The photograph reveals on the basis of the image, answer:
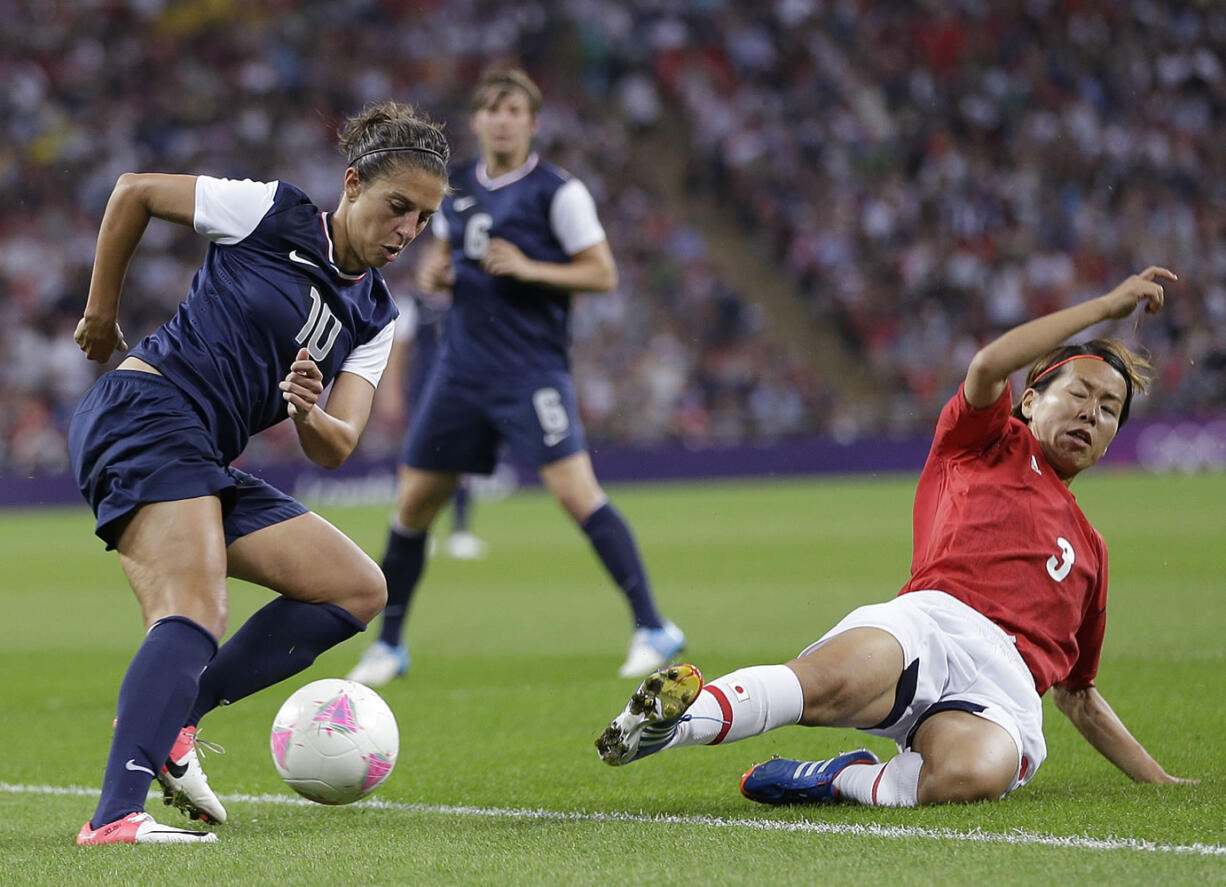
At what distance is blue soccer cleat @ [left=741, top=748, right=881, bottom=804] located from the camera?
400cm

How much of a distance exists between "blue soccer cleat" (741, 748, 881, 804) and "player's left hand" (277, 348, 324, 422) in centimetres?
149

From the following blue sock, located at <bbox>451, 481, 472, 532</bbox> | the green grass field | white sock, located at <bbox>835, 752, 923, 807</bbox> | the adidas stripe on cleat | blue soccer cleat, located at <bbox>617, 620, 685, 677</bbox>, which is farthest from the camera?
blue sock, located at <bbox>451, 481, 472, 532</bbox>

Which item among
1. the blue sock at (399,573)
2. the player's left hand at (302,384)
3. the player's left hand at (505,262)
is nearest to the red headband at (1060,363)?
the player's left hand at (302,384)

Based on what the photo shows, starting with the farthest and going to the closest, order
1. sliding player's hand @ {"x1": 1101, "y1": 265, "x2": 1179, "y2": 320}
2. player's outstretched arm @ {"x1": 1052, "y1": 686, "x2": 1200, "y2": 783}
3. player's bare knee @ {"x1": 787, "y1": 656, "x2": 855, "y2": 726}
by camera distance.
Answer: player's outstretched arm @ {"x1": 1052, "y1": 686, "x2": 1200, "y2": 783} < player's bare knee @ {"x1": 787, "y1": 656, "x2": 855, "y2": 726} < sliding player's hand @ {"x1": 1101, "y1": 265, "x2": 1179, "y2": 320}

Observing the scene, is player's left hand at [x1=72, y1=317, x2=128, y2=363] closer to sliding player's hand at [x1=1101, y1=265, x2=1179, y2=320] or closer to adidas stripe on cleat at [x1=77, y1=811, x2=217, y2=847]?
adidas stripe on cleat at [x1=77, y1=811, x2=217, y2=847]

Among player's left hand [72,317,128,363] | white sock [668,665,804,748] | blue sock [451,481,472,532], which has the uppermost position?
player's left hand [72,317,128,363]

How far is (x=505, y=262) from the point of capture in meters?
6.91

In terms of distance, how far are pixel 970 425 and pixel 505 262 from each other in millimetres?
3221

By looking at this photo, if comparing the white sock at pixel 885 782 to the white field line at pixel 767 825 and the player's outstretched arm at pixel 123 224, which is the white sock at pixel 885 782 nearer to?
the white field line at pixel 767 825

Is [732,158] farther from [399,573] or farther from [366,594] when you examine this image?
[366,594]

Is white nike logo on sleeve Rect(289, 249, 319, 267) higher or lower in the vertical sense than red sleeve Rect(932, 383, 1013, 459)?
higher

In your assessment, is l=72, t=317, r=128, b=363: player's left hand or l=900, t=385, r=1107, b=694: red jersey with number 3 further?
l=900, t=385, r=1107, b=694: red jersey with number 3

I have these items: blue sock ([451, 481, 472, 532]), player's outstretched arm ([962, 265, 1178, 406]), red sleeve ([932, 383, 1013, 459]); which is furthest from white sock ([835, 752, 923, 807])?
blue sock ([451, 481, 472, 532])

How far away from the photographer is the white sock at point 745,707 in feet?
12.0
